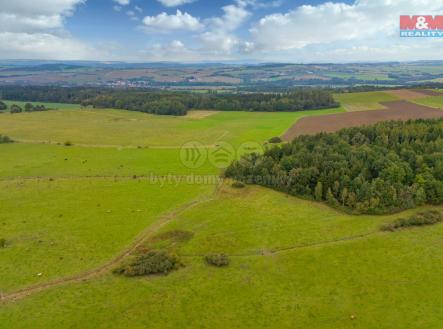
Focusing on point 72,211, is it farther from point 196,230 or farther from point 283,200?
point 283,200

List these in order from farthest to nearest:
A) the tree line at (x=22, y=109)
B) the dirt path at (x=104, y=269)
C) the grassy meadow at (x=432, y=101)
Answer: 1. the tree line at (x=22, y=109)
2. the grassy meadow at (x=432, y=101)
3. the dirt path at (x=104, y=269)

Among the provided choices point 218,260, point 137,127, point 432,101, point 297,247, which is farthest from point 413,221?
point 432,101

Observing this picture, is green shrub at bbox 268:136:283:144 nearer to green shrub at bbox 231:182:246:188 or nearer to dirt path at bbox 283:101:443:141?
dirt path at bbox 283:101:443:141

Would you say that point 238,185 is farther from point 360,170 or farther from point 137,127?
point 137,127

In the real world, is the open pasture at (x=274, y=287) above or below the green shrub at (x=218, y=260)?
below

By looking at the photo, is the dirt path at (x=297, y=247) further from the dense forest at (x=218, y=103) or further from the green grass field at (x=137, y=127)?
the dense forest at (x=218, y=103)

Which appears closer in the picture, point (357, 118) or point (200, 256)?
point (200, 256)

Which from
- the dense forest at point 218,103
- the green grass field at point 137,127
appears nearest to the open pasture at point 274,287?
the green grass field at point 137,127
